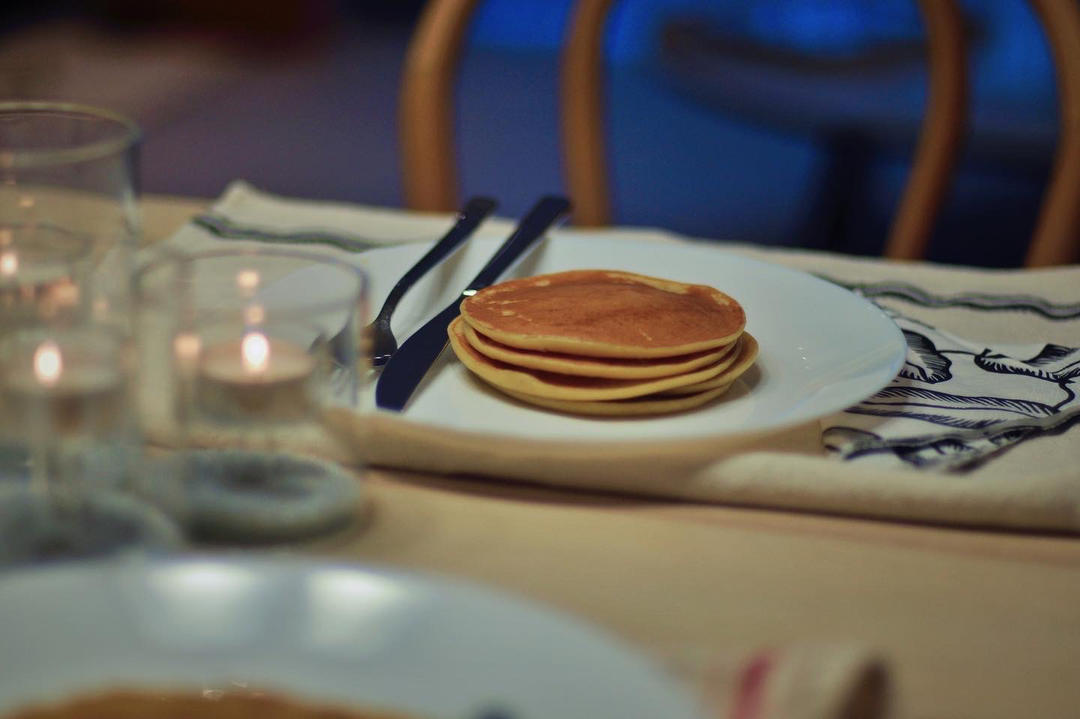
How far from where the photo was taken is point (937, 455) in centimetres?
60

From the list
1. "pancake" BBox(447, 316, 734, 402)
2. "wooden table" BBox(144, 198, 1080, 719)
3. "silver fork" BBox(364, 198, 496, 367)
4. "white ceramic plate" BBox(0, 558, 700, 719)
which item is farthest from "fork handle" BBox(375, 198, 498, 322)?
"white ceramic plate" BBox(0, 558, 700, 719)

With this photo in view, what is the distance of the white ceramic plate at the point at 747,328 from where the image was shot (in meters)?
0.61

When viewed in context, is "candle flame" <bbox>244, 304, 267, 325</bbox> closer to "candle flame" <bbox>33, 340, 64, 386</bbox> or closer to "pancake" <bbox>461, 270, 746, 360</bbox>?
"candle flame" <bbox>33, 340, 64, 386</bbox>

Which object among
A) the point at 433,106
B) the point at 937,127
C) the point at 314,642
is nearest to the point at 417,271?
the point at 314,642

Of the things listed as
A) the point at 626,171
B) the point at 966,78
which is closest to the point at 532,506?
the point at 966,78

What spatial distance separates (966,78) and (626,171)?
2.51 meters

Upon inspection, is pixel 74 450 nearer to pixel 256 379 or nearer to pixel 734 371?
pixel 256 379

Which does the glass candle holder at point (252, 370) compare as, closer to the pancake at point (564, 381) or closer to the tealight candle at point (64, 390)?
the tealight candle at point (64, 390)

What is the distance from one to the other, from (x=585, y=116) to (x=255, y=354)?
0.92 meters

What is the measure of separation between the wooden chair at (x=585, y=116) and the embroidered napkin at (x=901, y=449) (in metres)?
0.48

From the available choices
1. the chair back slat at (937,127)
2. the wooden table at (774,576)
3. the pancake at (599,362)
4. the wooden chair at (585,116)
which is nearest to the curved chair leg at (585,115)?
the wooden chair at (585,116)

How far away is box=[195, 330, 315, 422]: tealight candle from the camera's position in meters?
0.45

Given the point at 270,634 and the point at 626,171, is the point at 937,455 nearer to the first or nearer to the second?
the point at 270,634

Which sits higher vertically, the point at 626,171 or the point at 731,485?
the point at 731,485
